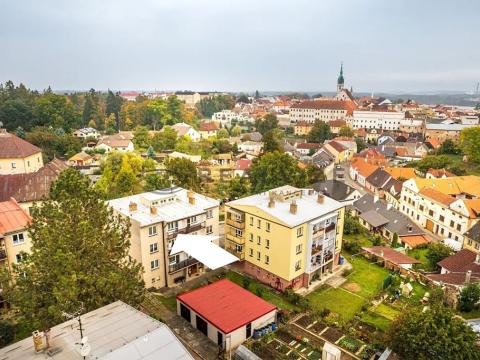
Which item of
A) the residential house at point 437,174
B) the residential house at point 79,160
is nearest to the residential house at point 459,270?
the residential house at point 437,174

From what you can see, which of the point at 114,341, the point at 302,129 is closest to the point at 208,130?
the point at 302,129

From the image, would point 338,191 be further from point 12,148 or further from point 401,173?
point 12,148

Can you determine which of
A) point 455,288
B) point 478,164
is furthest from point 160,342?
point 478,164

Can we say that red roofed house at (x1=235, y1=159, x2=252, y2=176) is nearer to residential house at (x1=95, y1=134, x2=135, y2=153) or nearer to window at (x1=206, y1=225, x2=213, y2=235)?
residential house at (x1=95, y1=134, x2=135, y2=153)

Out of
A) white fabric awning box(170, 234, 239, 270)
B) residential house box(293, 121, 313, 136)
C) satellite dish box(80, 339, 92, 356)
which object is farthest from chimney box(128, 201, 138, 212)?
residential house box(293, 121, 313, 136)

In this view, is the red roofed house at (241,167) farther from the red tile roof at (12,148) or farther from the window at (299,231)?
the window at (299,231)
